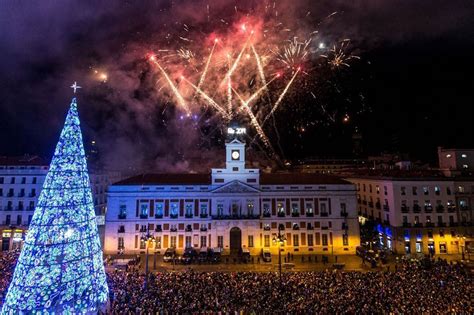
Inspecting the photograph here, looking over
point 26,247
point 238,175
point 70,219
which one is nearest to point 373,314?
point 70,219

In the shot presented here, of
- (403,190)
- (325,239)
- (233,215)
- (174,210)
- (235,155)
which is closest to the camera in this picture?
(403,190)

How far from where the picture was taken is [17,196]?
45594 mm

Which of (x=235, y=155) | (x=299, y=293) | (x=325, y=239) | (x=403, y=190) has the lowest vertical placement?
(x=299, y=293)

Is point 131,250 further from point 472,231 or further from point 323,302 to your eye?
point 472,231

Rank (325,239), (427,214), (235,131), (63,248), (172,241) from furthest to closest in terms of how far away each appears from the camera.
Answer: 1. (235,131)
2. (325,239)
3. (172,241)
4. (427,214)
5. (63,248)

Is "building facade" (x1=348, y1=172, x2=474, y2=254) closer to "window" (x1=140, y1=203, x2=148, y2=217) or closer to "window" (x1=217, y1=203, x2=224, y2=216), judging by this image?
"window" (x1=217, y1=203, x2=224, y2=216)

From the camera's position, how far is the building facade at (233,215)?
43688 mm

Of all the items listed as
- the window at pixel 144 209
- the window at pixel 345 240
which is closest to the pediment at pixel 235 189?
the window at pixel 144 209

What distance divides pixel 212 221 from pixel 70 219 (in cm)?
2842

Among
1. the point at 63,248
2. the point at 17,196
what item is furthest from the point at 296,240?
the point at 17,196

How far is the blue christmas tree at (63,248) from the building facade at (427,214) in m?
39.2

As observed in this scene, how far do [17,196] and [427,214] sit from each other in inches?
2380

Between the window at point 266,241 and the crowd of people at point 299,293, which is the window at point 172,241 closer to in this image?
the window at point 266,241

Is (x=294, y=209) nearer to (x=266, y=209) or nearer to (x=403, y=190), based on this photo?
(x=266, y=209)
